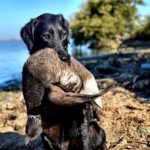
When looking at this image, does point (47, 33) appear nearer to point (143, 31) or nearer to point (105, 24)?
point (105, 24)

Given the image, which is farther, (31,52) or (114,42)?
(114,42)

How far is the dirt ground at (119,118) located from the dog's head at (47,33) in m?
2.68

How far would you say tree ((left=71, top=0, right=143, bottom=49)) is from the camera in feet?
159

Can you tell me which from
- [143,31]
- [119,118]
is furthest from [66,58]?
[143,31]

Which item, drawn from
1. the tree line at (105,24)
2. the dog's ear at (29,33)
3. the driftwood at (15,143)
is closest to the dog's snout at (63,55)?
the dog's ear at (29,33)

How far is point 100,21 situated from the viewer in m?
48.9

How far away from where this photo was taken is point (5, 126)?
9.16 metres

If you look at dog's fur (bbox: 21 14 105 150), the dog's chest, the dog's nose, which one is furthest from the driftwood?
the dog's nose

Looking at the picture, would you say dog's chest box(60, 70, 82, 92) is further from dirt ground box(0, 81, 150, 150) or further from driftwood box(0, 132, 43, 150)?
driftwood box(0, 132, 43, 150)

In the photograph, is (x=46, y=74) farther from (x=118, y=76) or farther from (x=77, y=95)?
(x=118, y=76)

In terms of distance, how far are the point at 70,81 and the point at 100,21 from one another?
4499cm

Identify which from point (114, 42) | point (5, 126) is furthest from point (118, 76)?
point (114, 42)

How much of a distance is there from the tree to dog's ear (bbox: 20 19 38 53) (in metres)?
43.5

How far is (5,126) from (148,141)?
319 cm
